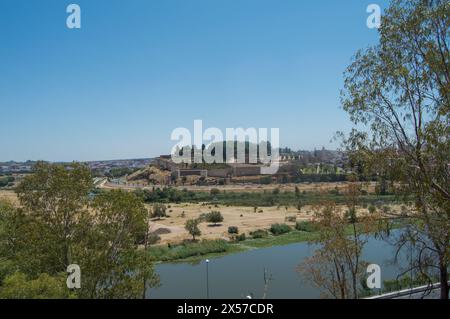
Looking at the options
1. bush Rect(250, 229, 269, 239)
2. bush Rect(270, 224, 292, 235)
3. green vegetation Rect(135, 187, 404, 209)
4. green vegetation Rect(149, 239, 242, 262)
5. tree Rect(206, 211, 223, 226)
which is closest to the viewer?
green vegetation Rect(149, 239, 242, 262)

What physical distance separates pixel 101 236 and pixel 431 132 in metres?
5.37

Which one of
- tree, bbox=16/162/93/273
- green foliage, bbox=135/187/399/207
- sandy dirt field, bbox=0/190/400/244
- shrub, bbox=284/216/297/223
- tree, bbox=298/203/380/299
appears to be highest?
tree, bbox=16/162/93/273

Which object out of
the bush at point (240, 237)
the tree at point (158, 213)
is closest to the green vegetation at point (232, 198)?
the tree at point (158, 213)

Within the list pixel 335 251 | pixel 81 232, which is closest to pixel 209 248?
pixel 335 251

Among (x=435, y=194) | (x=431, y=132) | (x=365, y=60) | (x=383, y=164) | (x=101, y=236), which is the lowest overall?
(x=101, y=236)

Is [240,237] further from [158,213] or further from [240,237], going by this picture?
[158,213]

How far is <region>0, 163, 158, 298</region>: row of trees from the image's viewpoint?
259 inches

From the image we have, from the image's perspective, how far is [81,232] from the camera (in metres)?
7.10

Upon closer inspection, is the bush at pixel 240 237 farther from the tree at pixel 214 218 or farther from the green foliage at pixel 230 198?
the green foliage at pixel 230 198

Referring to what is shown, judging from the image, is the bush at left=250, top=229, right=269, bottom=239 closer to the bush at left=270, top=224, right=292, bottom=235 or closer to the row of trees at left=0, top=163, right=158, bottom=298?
the bush at left=270, top=224, right=292, bottom=235

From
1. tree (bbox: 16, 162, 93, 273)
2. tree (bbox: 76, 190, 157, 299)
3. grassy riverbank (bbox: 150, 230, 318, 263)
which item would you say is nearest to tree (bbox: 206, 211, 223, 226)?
grassy riverbank (bbox: 150, 230, 318, 263)

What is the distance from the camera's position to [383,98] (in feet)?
17.9
